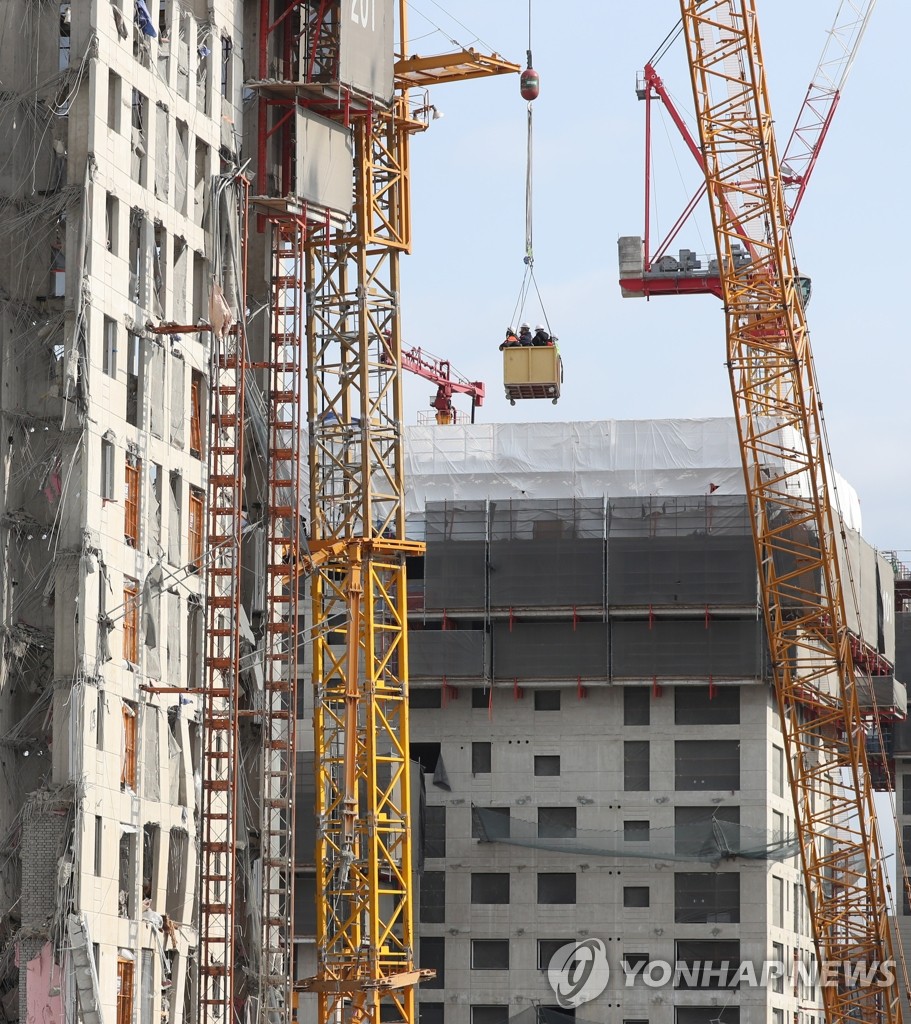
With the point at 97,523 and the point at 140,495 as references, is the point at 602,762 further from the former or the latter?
the point at 97,523

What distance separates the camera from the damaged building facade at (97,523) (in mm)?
65938

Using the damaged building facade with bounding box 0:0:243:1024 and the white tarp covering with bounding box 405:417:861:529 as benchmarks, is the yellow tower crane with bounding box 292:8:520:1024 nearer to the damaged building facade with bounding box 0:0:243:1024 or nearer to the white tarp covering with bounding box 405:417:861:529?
the damaged building facade with bounding box 0:0:243:1024

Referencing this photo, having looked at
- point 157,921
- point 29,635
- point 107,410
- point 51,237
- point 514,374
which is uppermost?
point 514,374

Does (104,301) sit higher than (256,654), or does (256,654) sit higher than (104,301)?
(104,301)

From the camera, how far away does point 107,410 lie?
6931 cm

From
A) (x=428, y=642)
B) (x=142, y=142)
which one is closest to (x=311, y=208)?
(x=142, y=142)

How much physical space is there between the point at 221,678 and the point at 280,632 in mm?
5307

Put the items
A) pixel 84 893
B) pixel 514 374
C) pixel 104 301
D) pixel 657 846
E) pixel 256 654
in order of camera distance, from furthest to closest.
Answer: pixel 514 374 → pixel 657 846 → pixel 256 654 → pixel 104 301 → pixel 84 893

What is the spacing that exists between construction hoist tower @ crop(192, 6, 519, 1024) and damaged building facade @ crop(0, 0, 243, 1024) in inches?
128

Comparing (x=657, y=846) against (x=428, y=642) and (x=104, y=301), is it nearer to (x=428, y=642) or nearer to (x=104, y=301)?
(x=428, y=642)

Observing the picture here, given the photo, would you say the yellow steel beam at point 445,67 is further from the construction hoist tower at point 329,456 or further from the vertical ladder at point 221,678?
the vertical ladder at point 221,678

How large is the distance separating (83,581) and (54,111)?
15015mm

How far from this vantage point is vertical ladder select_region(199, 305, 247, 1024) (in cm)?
7400

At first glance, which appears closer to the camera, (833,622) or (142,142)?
(142,142)
